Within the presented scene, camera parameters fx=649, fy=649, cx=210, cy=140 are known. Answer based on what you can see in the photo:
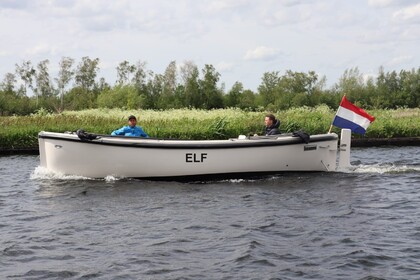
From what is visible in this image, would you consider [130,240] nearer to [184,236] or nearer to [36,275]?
[184,236]

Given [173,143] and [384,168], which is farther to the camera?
[384,168]

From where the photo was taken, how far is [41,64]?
70.0m

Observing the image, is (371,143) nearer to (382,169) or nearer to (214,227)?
(382,169)

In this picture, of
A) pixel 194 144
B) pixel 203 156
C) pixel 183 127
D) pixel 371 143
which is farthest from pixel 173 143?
pixel 371 143

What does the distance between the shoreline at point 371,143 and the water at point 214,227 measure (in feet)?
25.7

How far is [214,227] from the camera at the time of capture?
11.0 metres

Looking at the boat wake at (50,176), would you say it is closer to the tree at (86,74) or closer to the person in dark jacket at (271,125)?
the person in dark jacket at (271,125)

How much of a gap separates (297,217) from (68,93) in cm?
5895

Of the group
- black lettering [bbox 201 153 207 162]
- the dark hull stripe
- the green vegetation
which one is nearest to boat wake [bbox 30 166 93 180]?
the dark hull stripe

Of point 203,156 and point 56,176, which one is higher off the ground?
point 203,156

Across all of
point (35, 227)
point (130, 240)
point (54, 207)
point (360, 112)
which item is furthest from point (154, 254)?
point (360, 112)

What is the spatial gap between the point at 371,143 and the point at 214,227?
54.1 feet

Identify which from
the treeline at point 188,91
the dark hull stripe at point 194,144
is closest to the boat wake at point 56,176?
the dark hull stripe at point 194,144

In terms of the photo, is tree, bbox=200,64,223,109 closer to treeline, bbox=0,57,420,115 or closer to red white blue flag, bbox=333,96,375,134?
treeline, bbox=0,57,420,115
